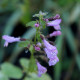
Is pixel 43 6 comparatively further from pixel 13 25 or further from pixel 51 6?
pixel 13 25

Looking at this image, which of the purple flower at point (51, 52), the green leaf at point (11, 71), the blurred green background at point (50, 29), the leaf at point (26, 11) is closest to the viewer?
the purple flower at point (51, 52)

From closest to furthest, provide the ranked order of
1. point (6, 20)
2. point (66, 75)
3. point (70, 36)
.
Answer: point (66, 75) → point (70, 36) → point (6, 20)

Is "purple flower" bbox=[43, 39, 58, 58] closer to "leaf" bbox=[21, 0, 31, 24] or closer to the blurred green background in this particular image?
the blurred green background

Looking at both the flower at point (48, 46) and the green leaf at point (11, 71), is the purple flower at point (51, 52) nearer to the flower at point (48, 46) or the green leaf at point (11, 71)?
the flower at point (48, 46)

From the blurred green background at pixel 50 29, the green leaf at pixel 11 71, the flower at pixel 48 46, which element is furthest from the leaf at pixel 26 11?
the flower at pixel 48 46

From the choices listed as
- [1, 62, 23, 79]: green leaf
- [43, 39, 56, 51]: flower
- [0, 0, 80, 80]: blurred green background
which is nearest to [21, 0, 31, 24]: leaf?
[0, 0, 80, 80]: blurred green background

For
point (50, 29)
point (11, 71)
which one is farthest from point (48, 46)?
point (50, 29)

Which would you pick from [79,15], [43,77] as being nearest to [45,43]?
[43,77]

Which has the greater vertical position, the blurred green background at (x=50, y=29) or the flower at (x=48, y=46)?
the blurred green background at (x=50, y=29)

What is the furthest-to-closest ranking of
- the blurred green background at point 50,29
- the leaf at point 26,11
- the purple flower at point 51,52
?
the leaf at point 26,11
the blurred green background at point 50,29
the purple flower at point 51,52
